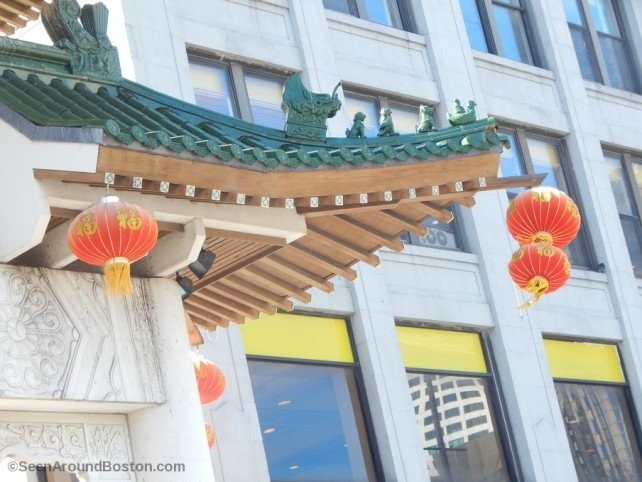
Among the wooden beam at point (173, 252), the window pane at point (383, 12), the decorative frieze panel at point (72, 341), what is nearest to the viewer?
the decorative frieze panel at point (72, 341)

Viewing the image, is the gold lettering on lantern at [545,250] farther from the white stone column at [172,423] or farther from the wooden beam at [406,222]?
the white stone column at [172,423]

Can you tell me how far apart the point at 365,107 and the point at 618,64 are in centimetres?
700

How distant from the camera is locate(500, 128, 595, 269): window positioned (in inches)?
899

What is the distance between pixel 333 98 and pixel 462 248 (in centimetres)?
1035

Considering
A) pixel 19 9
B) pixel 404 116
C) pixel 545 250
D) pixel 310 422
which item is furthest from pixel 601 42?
pixel 19 9

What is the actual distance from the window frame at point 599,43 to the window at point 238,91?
24.1ft

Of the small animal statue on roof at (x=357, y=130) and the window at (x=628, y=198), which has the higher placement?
the window at (x=628, y=198)

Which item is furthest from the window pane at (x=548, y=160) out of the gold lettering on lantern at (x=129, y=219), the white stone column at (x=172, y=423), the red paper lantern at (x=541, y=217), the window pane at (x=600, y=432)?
the gold lettering on lantern at (x=129, y=219)

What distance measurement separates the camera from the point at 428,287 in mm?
20172

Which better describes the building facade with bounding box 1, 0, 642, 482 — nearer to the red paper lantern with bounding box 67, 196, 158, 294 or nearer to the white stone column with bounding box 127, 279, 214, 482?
the white stone column with bounding box 127, 279, 214, 482

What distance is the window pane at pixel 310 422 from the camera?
17594 millimetres

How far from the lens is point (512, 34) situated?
965 inches

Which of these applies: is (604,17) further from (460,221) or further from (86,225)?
(86,225)

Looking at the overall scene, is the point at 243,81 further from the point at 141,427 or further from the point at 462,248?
the point at 141,427
